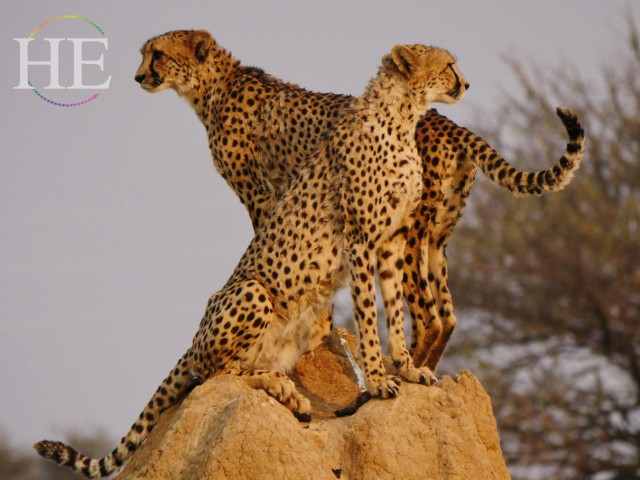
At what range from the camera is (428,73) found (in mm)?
5949

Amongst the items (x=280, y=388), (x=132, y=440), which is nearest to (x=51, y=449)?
(x=132, y=440)

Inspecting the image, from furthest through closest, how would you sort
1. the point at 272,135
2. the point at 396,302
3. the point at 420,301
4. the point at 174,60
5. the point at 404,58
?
the point at 174,60
the point at 272,135
the point at 420,301
the point at 404,58
the point at 396,302

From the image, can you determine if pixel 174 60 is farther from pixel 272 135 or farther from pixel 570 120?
pixel 570 120

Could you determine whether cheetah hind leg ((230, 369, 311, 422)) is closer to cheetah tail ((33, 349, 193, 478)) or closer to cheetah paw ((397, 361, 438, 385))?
cheetah tail ((33, 349, 193, 478))

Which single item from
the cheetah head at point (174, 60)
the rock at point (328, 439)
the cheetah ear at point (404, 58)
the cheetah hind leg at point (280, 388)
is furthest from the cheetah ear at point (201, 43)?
the rock at point (328, 439)

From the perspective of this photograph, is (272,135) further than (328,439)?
Yes

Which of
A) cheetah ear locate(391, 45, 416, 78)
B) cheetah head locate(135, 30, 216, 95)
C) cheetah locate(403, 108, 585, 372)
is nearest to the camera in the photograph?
cheetah ear locate(391, 45, 416, 78)

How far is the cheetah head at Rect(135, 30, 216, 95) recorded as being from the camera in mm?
6875

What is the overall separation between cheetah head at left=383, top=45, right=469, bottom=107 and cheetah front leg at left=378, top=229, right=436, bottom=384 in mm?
624

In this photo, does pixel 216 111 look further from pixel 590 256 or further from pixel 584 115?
pixel 584 115

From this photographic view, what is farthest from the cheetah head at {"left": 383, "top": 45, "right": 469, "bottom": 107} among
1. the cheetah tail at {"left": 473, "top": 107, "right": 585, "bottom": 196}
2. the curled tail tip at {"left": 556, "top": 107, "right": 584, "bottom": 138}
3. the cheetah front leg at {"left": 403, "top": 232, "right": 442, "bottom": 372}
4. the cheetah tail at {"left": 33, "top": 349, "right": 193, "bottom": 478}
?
the cheetah tail at {"left": 33, "top": 349, "right": 193, "bottom": 478}

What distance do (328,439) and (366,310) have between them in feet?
2.18

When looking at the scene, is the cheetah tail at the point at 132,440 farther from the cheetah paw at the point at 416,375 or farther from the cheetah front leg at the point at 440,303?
the cheetah front leg at the point at 440,303

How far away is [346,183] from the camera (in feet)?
19.2
